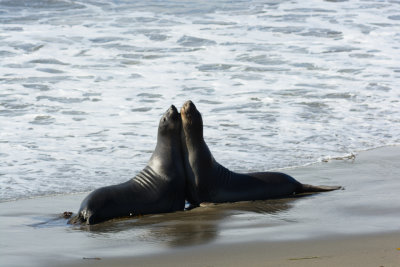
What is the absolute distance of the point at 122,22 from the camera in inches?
714

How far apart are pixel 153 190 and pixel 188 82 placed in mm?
6435

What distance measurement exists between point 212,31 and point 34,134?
8.61 m

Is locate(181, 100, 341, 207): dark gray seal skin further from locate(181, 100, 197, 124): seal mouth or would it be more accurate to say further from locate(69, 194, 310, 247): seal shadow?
locate(69, 194, 310, 247): seal shadow

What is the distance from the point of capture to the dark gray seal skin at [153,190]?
18.1 feet

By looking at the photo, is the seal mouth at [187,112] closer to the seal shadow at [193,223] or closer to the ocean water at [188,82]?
the seal shadow at [193,223]

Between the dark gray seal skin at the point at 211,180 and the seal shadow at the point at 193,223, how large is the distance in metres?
0.11

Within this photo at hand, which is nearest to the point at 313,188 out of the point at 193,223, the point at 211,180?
the point at 211,180

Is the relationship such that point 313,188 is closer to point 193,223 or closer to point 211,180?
point 211,180

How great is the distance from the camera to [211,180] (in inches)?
241

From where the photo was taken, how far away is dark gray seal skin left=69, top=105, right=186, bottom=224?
5504 mm

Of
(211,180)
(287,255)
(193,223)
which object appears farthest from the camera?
(211,180)

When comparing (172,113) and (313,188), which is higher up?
(172,113)

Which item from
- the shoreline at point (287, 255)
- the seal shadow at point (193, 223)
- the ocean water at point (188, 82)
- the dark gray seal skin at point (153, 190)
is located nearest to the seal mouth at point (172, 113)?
the dark gray seal skin at point (153, 190)

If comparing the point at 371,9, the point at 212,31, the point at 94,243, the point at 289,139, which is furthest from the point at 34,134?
the point at 371,9
